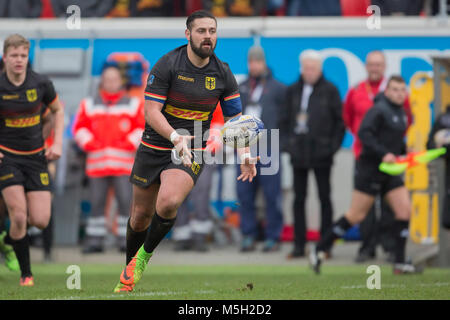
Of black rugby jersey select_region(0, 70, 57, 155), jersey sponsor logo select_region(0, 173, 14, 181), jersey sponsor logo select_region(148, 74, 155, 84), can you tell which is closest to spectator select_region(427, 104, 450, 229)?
jersey sponsor logo select_region(148, 74, 155, 84)

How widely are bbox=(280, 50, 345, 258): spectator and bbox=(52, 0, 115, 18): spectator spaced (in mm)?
4144

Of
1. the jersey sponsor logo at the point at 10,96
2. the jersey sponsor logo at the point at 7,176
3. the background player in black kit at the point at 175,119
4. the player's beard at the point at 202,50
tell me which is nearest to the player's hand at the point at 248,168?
the background player in black kit at the point at 175,119

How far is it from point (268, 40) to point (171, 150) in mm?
6777

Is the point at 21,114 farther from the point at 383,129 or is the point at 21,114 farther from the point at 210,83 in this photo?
the point at 383,129

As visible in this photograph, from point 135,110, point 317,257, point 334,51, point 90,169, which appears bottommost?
point 317,257

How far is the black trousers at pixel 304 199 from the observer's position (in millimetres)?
12422

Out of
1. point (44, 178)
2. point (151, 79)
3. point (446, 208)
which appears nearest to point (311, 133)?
point (446, 208)

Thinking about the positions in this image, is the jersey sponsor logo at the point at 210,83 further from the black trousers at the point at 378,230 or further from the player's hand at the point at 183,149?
the black trousers at the point at 378,230

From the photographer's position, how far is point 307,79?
12703mm

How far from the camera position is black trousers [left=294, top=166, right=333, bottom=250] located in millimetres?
12422

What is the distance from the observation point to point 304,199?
1255cm
